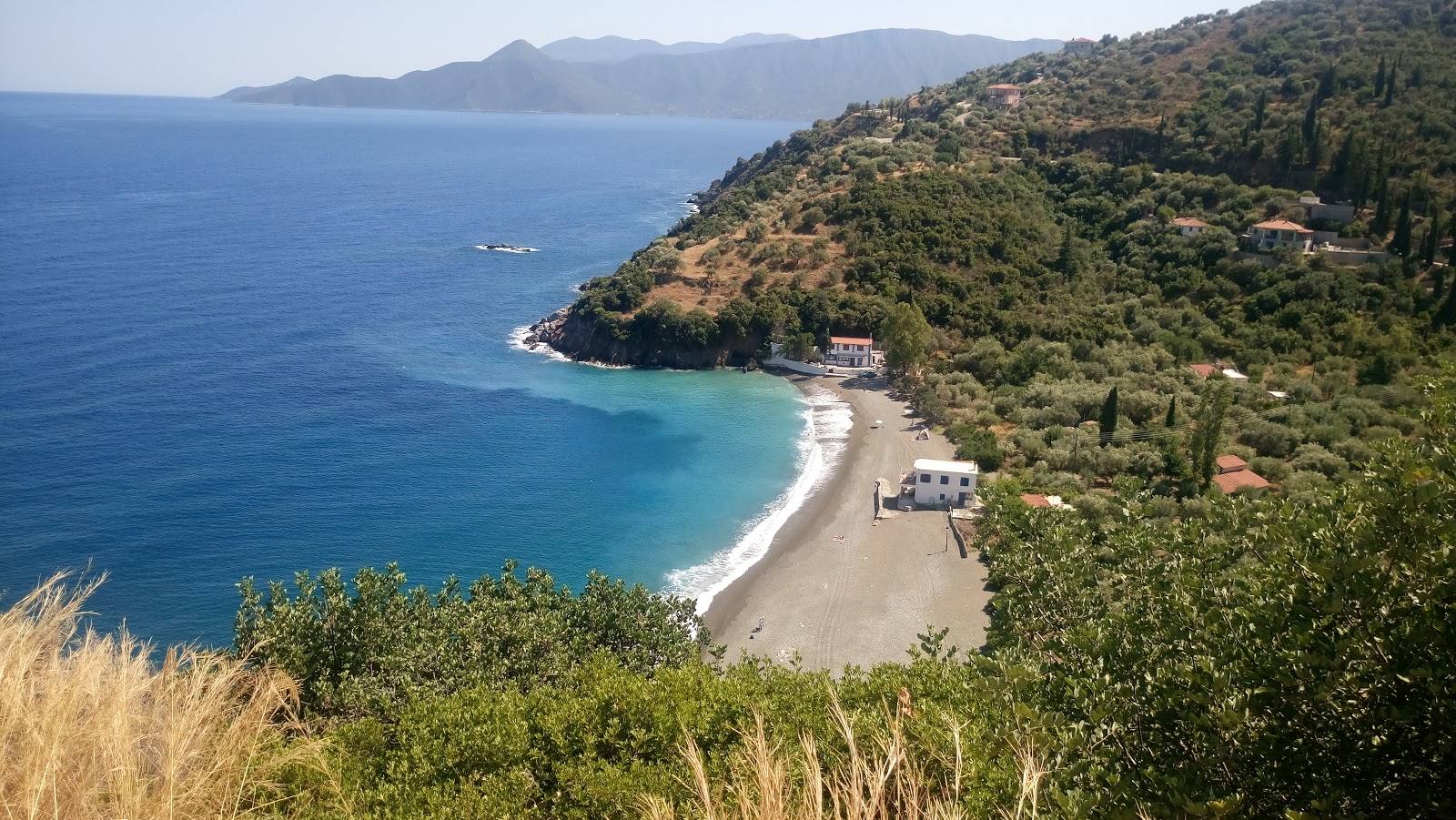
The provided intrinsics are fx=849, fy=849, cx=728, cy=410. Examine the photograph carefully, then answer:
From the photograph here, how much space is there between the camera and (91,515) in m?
30.5

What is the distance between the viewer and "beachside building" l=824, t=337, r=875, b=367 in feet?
167

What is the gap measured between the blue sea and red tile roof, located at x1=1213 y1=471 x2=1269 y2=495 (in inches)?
596

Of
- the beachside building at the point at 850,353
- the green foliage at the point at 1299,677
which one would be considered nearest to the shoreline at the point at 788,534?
the beachside building at the point at 850,353

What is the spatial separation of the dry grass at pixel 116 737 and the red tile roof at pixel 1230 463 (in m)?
32.0

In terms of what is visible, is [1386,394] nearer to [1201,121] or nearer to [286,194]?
[1201,121]

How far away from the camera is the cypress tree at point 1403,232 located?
154ft

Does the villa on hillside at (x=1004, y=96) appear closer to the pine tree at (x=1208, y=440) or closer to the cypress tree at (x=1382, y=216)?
the cypress tree at (x=1382, y=216)

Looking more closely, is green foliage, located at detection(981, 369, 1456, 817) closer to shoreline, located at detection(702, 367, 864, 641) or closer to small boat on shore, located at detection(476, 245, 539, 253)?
shoreline, located at detection(702, 367, 864, 641)

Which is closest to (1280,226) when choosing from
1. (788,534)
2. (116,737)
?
(788,534)

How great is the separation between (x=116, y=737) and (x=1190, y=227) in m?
60.4

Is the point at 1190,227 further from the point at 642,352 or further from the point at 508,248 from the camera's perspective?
the point at 508,248

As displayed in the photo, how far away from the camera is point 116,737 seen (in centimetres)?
706

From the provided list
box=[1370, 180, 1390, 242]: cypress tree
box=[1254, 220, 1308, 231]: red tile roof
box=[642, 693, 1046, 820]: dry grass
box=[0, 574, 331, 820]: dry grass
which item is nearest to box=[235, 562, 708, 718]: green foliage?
box=[0, 574, 331, 820]: dry grass

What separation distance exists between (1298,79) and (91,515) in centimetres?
8271
